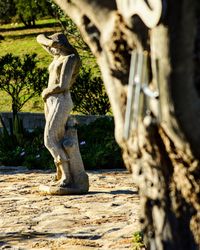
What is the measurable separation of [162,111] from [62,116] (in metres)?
6.47

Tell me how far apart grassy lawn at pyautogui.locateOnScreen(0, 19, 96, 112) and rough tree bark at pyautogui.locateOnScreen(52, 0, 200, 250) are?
1655cm

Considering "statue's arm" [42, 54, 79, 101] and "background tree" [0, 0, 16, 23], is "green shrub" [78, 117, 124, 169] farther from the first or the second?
"background tree" [0, 0, 16, 23]

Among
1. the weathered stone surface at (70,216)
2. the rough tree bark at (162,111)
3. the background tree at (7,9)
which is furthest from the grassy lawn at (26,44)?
the rough tree bark at (162,111)

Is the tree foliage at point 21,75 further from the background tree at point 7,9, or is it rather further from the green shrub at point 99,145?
the background tree at point 7,9

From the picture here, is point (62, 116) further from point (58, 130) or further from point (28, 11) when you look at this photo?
point (28, 11)

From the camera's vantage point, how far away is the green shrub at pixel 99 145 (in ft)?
48.8

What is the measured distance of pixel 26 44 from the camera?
33.3m

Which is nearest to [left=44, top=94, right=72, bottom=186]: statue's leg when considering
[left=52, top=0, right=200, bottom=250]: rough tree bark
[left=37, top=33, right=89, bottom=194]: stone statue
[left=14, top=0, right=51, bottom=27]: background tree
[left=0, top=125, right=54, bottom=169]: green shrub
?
[left=37, top=33, right=89, bottom=194]: stone statue

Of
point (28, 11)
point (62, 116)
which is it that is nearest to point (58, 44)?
point (62, 116)

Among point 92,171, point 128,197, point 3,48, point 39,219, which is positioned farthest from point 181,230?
point 3,48

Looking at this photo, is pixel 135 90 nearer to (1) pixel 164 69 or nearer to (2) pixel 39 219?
(1) pixel 164 69

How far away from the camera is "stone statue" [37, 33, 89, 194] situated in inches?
471

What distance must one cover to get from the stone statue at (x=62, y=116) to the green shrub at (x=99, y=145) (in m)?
2.48

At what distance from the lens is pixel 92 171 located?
1466 cm
